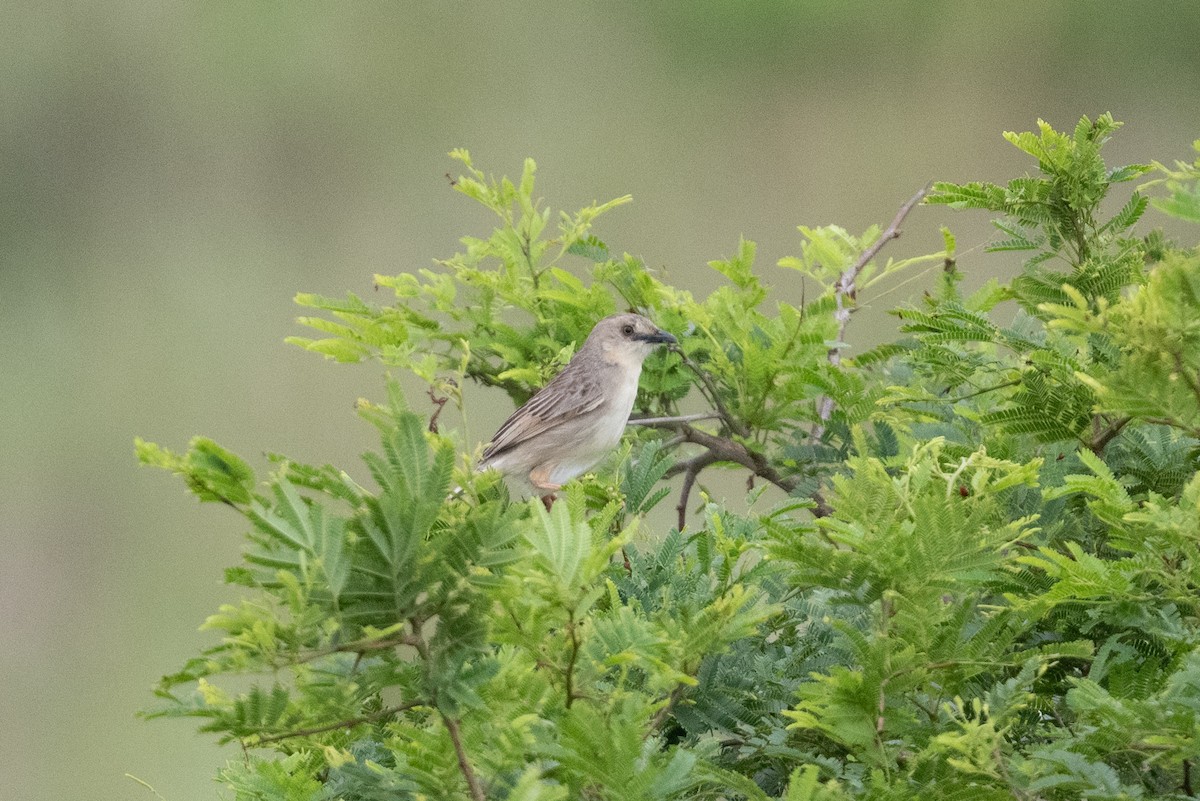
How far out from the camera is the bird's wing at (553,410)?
1778mm

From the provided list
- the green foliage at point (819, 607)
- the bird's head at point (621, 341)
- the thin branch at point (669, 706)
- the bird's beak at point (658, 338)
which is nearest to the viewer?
the green foliage at point (819, 607)

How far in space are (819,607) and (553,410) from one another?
1166 mm

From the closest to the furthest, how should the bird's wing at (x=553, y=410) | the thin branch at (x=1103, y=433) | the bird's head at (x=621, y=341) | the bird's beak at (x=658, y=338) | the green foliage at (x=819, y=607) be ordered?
the green foliage at (x=819, y=607), the thin branch at (x=1103, y=433), the bird's beak at (x=658, y=338), the bird's head at (x=621, y=341), the bird's wing at (x=553, y=410)

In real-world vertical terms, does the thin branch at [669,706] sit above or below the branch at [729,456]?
below

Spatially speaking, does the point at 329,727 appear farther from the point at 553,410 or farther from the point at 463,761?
the point at 553,410

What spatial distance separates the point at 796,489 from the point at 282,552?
53 centimetres

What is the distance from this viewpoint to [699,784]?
1.89ft

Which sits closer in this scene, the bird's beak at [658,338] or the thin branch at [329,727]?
the thin branch at [329,727]

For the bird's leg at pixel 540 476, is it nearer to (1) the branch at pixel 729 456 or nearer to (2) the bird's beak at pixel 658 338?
(2) the bird's beak at pixel 658 338

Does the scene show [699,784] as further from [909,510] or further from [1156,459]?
[1156,459]

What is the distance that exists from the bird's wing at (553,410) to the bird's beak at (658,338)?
0.26m

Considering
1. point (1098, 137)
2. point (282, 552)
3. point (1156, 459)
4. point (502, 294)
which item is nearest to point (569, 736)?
point (282, 552)

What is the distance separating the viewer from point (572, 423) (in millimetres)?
1861

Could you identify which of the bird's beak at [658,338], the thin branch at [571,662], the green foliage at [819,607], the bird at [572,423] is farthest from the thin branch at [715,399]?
the bird at [572,423]
